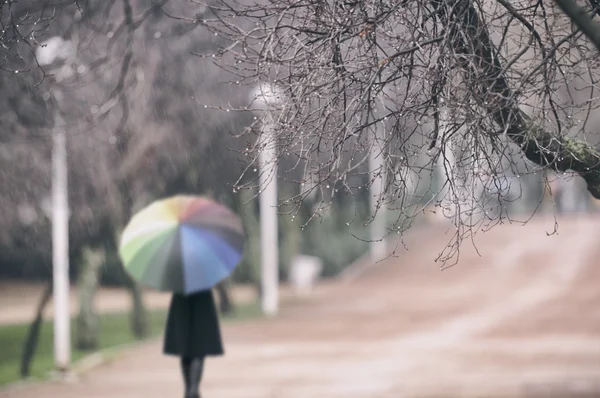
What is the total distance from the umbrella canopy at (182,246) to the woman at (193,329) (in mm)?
496

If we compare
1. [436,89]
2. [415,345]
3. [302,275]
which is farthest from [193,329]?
[302,275]

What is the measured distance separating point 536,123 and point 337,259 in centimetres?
3359

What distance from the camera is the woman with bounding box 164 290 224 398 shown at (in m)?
10.1

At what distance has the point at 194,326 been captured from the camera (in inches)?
398

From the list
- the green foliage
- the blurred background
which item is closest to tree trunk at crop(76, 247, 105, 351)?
the blurred background

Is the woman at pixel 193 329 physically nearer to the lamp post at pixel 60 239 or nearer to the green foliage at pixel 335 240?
the lamp post at pixel 60 239

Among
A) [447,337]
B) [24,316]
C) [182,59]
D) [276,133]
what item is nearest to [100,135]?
[182,59]

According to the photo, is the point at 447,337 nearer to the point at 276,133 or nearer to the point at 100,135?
the point at 100,135

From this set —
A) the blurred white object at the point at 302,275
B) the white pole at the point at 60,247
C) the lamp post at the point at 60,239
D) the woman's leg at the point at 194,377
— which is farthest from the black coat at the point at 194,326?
the blurred white object at the point at 302,275

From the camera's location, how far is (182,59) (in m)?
20.0

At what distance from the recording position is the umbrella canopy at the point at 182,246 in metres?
9.62

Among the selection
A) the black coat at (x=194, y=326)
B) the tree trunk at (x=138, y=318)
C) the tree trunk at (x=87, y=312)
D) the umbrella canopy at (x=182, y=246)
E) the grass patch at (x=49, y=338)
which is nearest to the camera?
the umbrella canopy at (x=182, y=246)

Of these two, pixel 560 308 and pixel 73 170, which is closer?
pixel 73 170

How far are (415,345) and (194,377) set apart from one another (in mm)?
9012
